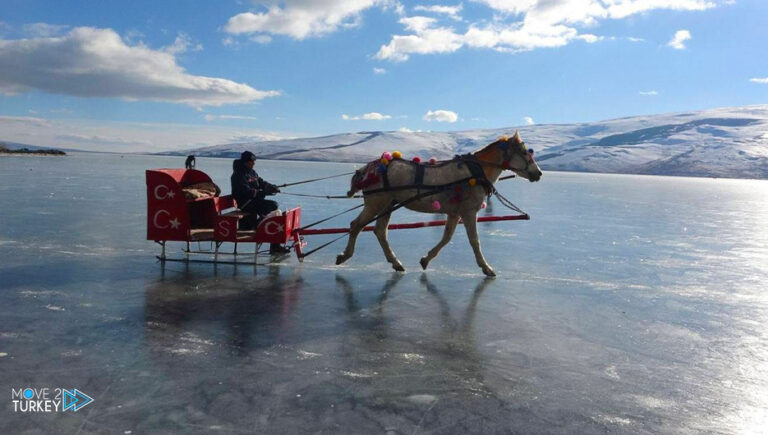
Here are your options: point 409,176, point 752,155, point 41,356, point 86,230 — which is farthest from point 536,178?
point 752,155

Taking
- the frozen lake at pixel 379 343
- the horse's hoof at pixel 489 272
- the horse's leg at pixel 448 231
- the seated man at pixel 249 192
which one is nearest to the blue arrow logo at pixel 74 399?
the frozen lake at pixel 379 343

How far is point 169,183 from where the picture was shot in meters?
8.57

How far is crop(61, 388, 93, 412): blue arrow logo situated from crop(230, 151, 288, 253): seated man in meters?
5.26

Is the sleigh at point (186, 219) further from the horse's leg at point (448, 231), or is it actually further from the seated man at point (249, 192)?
the horse's leg at point (448, 231)

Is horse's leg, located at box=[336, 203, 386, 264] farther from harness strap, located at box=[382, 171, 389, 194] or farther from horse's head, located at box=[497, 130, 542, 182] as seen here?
horse's head, located at box=[497, 130, 542, 182]

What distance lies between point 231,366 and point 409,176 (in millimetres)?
4917

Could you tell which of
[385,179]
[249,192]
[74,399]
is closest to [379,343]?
[74,399]

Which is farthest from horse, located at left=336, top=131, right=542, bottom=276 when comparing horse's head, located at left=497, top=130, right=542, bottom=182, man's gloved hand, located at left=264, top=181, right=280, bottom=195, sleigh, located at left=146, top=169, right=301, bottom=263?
sleigh, located at left=146, top=169, right=301, bottom=263

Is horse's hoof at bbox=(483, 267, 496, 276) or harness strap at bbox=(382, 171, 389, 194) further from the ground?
harness strap at bbox=(382, 171, 389, 194)

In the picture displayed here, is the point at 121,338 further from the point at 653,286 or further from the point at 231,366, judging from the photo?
the point at 653,286

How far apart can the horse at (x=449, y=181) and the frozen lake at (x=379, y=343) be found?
3.53 feet

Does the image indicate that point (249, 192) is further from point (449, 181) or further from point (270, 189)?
point (449, 181)

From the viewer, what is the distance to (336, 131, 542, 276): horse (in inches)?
347

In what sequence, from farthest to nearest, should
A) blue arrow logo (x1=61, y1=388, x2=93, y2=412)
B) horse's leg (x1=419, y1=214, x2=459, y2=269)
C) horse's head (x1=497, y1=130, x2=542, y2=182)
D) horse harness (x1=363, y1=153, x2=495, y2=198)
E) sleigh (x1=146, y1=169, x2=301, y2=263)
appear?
horse's leg (x1=419, y1=214, x2=459, y2=269)
horse's head (x1=497, y1=130, x2=542, y2=182)
horse harness (x1=363, y1=153, x2=495, y2=198)
sleigh (x1=146, y1=169, x2=301, y2=263)
blue arrow logo (x1=61, y1=388, x2=93, y2=412)
